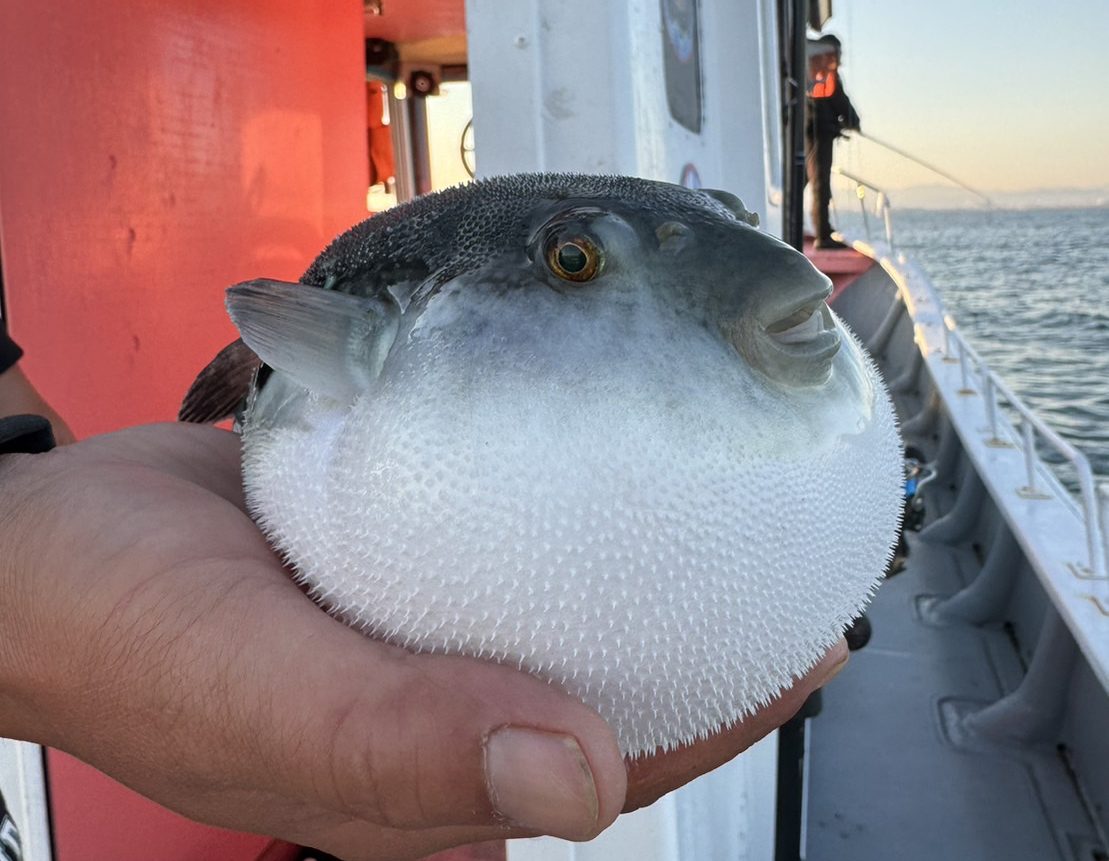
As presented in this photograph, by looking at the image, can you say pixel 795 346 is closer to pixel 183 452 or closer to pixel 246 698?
pixel 246 698

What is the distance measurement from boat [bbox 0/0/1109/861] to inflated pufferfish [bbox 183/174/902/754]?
49 centimetres

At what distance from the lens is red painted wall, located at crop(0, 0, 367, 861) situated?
1.09 metres

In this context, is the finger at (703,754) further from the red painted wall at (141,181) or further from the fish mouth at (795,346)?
the red painted wall at (141,181)

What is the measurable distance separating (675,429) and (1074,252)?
127 feet

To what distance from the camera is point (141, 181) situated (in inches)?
51.1

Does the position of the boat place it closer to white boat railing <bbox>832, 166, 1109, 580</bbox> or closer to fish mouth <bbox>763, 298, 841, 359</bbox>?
white boat railing <bbox>832, 166, 1109, 580</bbox>

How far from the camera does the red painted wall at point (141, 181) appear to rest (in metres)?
1.09

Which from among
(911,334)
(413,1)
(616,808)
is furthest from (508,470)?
(911,334)

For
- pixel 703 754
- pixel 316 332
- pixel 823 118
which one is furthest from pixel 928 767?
pixel 823 118

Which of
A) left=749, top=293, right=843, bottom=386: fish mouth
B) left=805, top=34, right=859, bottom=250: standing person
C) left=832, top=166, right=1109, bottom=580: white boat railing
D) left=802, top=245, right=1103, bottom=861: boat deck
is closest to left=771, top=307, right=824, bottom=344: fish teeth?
left=749, top=293, right=843, bottom=386: fish mouth

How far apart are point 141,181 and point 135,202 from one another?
4cm

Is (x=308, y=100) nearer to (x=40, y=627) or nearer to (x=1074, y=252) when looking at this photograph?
(x=40, y=627)

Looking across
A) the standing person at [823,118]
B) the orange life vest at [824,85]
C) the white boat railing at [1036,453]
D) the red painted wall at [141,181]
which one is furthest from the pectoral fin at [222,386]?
the orange life vest at [824,85]

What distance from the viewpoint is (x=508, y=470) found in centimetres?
38
